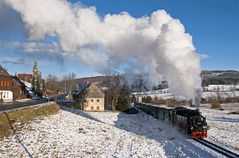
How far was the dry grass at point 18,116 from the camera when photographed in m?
27.2

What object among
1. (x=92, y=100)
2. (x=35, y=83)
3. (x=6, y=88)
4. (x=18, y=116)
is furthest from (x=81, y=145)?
(x=35, y=83)

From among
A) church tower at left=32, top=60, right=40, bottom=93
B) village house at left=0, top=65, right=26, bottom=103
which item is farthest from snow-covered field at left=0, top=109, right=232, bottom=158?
church tower at left=32, top=60, right=40, bottom=93

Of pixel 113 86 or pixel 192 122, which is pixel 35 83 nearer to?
pixel 113 86

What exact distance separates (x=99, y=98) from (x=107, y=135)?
54435 millimetres

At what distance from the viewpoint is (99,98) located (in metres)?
87.1

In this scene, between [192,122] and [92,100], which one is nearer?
[192,122]

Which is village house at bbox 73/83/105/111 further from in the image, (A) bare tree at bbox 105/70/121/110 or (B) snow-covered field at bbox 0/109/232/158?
(B) snow-covered field at bbox 0/109/232/158

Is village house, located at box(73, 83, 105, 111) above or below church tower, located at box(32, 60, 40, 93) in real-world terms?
below

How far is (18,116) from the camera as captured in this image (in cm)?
3431

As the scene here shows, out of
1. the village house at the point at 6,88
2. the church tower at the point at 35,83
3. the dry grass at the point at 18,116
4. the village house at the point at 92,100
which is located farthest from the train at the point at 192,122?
the church tower at the point at 35,83

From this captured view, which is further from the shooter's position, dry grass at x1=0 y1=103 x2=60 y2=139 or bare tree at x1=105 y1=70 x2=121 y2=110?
bare tree at x1=105 y1=70 x2=121 y2=110

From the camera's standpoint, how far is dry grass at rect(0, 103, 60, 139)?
27156 millimetres

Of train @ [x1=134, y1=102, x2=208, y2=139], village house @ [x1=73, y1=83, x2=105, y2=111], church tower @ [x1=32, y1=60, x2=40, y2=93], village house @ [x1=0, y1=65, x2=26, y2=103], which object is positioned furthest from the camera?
church tower @ [x1=32, y1=60, x2=40, y2=93]

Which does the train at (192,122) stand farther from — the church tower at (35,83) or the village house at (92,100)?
the church tower at (35,83)
